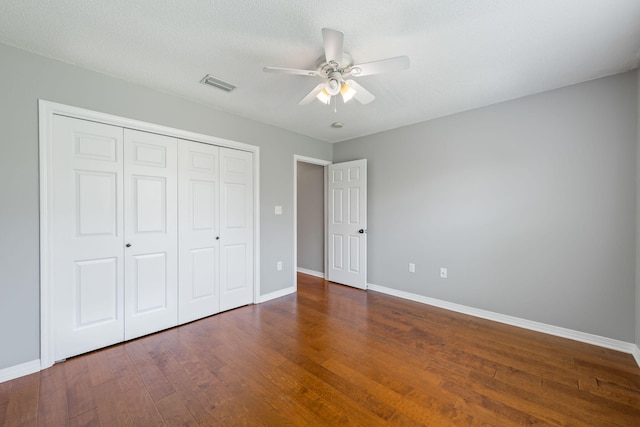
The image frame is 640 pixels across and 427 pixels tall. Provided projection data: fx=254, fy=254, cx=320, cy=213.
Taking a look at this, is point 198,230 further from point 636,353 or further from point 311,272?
point 636,353

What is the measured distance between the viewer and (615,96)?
224cm

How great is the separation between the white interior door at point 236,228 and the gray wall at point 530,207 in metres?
2.05

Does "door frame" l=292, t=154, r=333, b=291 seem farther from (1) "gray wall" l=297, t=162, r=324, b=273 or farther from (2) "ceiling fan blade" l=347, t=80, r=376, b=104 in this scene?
(2) "ceiling fan blade" l=347, t=80, r=376, b=104

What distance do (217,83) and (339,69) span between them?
4.06ft

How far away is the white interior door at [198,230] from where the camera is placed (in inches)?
109

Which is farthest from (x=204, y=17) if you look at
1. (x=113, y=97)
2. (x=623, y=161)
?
(x=623, y=161)

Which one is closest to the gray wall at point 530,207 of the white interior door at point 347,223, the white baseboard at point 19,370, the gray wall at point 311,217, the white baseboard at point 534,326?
the white baseboard at point 534,326

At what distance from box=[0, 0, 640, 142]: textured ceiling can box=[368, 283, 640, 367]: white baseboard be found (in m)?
2.36

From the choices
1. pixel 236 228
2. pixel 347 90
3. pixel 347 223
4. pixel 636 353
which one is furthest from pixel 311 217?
pixel 636 353

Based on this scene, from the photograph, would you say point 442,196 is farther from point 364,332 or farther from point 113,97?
point 113,97

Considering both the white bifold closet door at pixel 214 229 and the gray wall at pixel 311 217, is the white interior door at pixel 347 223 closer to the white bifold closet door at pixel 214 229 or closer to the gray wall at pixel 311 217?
the gray wall at pixel 311 217

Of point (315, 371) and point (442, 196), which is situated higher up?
point (442, 196)

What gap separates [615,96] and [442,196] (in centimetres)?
166

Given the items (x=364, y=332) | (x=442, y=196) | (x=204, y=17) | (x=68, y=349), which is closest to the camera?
(x=204, y=17)
